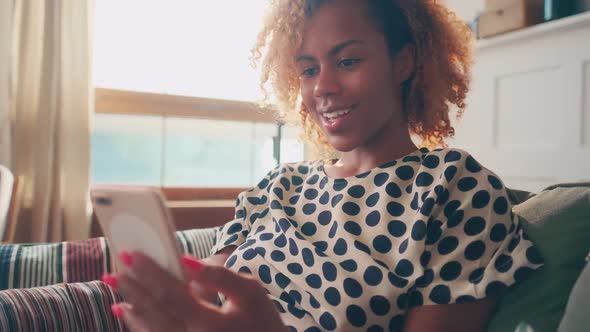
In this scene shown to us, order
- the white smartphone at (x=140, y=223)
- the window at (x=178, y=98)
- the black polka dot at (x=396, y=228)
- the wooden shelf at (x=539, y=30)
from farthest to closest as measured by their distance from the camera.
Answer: the window at (x=178, y=98) → the wooden shelf at (x=539, y=30) → the black polka dot at (x=396, y=228) → the white smartphone at (x=140, y=223)

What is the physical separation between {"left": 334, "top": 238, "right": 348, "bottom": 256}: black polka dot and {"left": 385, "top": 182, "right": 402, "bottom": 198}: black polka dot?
0.40 feet

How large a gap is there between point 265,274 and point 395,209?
0.26 metres

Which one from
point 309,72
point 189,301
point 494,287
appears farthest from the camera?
point 309,72

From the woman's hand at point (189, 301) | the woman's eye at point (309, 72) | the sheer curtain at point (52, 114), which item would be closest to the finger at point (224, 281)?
the woman's hand at point (189, 301)

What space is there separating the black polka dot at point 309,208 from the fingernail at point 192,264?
1.46 feet

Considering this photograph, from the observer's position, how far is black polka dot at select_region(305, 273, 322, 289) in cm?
82

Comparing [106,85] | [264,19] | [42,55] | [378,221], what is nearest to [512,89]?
[264,19]

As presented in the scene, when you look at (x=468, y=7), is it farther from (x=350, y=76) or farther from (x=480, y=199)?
(x=480, y=199)

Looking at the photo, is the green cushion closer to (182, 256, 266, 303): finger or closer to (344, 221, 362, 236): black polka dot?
(344, 221, 362, 236): black polka dot

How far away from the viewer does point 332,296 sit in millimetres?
792

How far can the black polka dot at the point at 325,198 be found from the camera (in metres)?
0.96

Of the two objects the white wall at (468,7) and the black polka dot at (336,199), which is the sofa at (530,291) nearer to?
the black polka dot at (336,199)

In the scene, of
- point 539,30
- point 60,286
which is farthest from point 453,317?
point 539,30

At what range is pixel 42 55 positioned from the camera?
1.87 m
